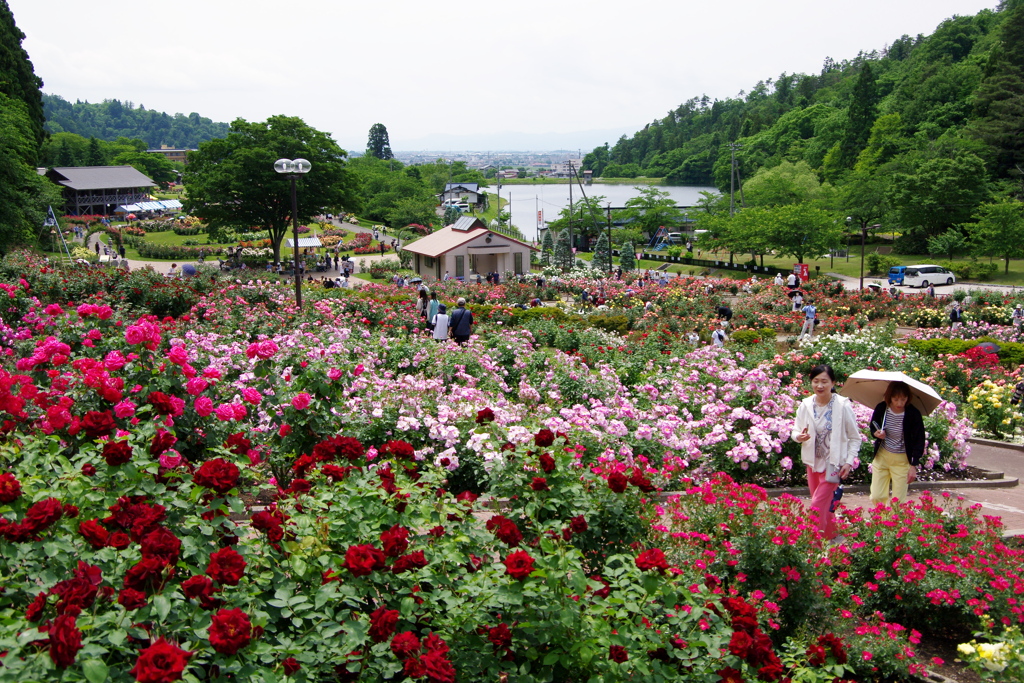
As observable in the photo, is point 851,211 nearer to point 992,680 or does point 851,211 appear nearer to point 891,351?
point 891,351

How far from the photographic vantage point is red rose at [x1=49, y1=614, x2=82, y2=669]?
8.02 feet

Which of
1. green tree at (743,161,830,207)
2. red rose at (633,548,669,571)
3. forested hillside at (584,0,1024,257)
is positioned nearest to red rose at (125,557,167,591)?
red rose at (633,548,669,571)

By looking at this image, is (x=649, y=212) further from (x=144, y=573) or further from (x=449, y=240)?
(x=144, y=573)

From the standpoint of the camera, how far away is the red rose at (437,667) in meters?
2.77

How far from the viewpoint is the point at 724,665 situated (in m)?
3.30

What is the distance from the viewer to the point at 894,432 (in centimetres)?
646

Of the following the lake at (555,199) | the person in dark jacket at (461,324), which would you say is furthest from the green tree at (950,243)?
the person in dark jacket at (461,324)

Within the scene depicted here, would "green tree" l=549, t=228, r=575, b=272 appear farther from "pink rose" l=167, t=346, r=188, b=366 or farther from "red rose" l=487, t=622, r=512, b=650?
"red rose" l=487, t=622, r=512, b=650

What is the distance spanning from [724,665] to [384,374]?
644 centimetres

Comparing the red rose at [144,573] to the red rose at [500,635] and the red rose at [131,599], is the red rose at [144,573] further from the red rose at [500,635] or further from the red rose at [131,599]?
the red rose at [500,635]

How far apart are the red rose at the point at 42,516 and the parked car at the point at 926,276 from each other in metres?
43.1

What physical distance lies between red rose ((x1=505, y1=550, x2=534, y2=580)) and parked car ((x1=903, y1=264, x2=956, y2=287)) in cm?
4214

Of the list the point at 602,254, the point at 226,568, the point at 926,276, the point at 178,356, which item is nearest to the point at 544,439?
the point at 226,568

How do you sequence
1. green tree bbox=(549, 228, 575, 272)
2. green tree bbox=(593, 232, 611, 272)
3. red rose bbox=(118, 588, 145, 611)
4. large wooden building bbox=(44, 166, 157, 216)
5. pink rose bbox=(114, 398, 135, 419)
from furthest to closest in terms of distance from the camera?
large wooden building bbox=(44, 166, 157, 216) < green tree bbox=(593, 232, 611, 272) < green tree bbox=(549, 228, 575, 272) < pink rose bbox=(114, 398, 135, 419) < red rose bbox=(118, 588, 145, 611)
